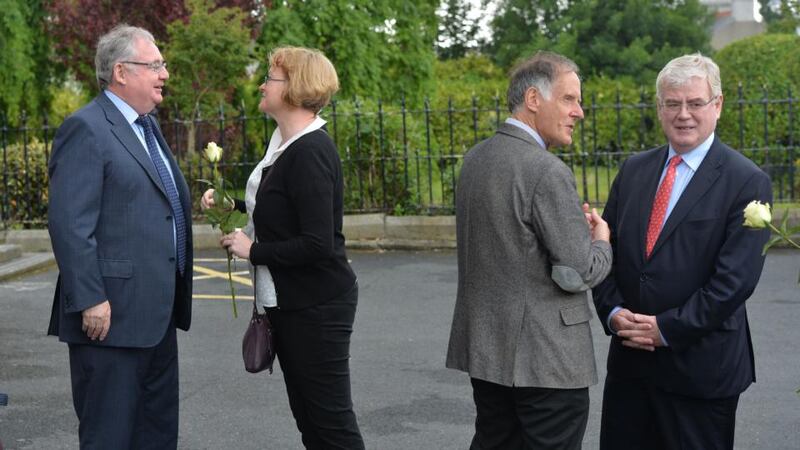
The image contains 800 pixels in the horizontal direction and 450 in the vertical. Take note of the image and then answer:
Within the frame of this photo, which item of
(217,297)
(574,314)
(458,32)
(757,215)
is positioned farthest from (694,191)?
(458,32)

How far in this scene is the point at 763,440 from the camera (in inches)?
211

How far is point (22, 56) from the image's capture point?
18031 millimetres

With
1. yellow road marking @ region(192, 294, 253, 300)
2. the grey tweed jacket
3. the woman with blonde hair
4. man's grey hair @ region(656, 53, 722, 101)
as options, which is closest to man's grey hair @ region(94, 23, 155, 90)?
the woman with blonde hair

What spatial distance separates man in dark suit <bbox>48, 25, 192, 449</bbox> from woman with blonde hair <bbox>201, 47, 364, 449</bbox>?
32 centimetres

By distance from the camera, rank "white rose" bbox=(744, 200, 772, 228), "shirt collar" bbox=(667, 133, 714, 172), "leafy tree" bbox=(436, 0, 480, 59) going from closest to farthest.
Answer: "white rose" bbox=(744, 200, 772, 228), "shirt collar" bbox=(667, 133, 714, 172), "leafy tree" bbox=(436, 0, 480, 59)

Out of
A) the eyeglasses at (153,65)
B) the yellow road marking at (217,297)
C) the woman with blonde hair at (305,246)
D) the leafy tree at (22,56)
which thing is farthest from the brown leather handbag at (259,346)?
the leafy tree at (22,56)

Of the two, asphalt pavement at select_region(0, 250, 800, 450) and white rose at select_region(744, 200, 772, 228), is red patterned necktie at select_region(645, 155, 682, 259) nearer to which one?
white rose at select_region(744, 200, 772, 228)

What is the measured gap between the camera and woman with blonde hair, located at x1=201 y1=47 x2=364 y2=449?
13.0 feet

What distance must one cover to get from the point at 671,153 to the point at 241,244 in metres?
1.58

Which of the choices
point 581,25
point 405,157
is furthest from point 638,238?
point 581,25

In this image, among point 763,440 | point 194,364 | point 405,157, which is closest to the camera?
point 763,440

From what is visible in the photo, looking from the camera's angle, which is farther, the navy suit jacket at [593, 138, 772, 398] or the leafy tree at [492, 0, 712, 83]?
the leafy tree at [492, 0, 712, 83]

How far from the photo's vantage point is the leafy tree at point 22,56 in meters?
17.8

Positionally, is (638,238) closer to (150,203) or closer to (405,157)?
(150,203)
